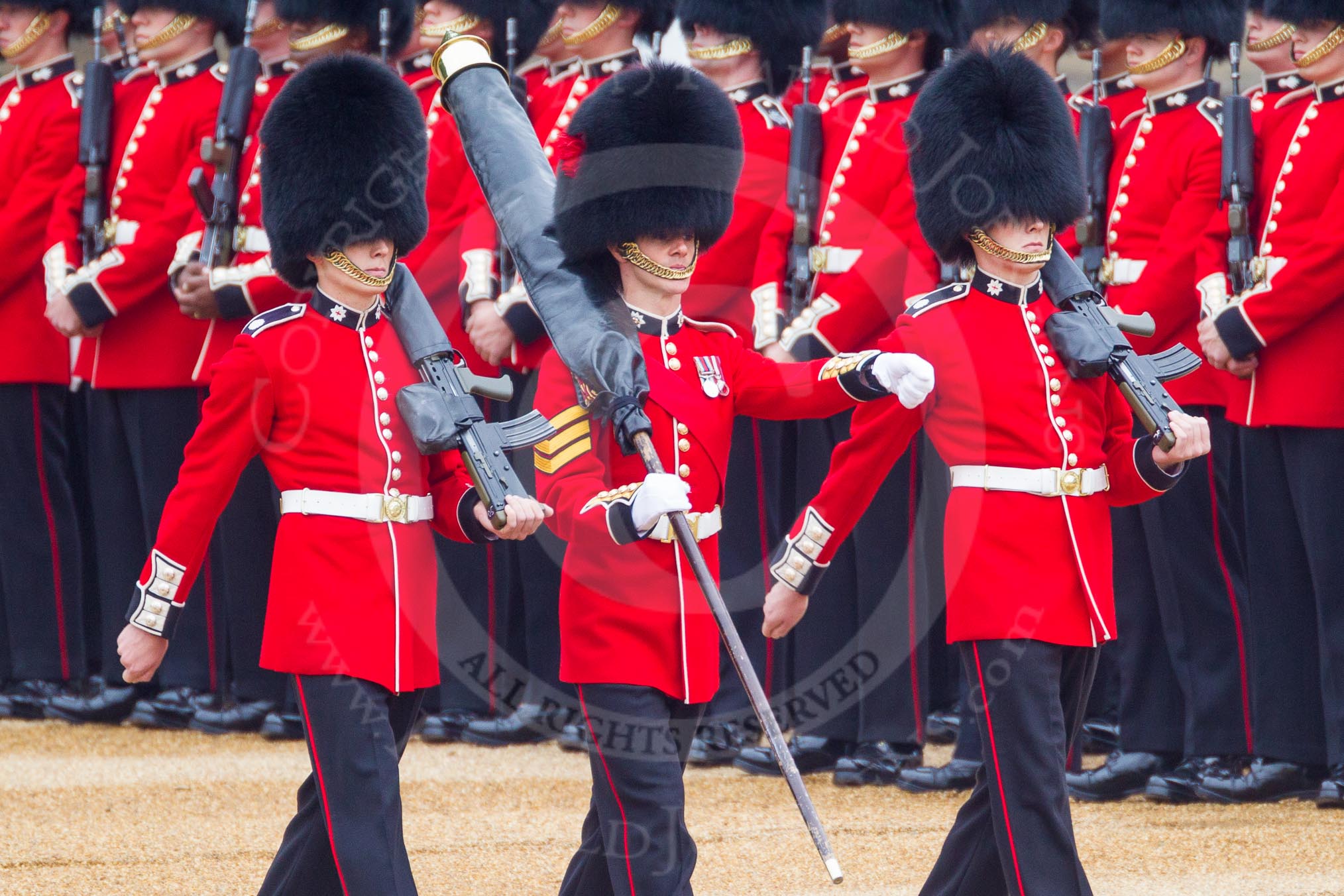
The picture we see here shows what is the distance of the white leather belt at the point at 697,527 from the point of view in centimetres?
316

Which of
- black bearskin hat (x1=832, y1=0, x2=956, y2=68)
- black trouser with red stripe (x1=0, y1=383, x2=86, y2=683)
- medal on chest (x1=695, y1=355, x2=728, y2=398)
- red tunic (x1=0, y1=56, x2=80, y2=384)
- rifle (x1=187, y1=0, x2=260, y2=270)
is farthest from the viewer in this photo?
black trouser with red stripe (x1=0, y1=383, x2=86, y2=683)

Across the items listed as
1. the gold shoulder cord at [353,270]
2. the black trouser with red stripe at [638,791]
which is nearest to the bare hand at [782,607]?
the black trouser with red stripe at [638,791]

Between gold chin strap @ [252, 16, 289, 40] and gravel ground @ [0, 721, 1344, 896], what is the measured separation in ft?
6.82

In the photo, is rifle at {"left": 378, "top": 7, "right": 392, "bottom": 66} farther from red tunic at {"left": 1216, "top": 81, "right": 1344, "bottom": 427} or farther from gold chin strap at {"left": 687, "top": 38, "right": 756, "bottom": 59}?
red tunic at {"left": 1216, "top": 81, "right": 1344, "bottom": 427}

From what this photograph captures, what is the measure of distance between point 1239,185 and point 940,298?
147 cm

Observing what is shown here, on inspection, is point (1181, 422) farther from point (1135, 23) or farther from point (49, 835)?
point (49, 835)

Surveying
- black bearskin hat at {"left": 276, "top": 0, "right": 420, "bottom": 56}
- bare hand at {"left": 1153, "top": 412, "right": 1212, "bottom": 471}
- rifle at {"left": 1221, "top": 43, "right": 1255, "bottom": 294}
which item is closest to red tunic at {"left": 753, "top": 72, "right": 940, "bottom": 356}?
rifle at {"left": 1221, "top": 43, "right": 1255, "bottom": 294}

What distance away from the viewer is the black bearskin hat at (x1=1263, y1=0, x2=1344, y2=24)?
4.53m

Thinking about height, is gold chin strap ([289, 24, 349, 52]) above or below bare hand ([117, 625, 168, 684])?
above

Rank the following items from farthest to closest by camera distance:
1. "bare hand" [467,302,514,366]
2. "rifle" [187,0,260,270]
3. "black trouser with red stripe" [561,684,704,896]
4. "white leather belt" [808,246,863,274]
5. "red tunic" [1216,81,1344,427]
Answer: "rifle" [187,0,260,270] < "bare hand" [467,302,514,366] < "white leather belt" [808,246,863,274] < "red tunic" [1216,81,1344,427] < "black trouser with red stripe" [561,684,704,896]

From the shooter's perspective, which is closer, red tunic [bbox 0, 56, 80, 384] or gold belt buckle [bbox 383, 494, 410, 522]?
gold belt buckle [bbox 383, 494, 410, 522]

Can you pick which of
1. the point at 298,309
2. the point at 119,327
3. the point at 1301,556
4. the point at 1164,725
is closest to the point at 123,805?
the point at 119,327

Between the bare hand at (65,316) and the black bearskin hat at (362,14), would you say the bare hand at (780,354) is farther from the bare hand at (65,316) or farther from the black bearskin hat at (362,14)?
the bare hand at (65,316)

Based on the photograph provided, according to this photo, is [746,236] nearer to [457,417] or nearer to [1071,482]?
[1071,482]
